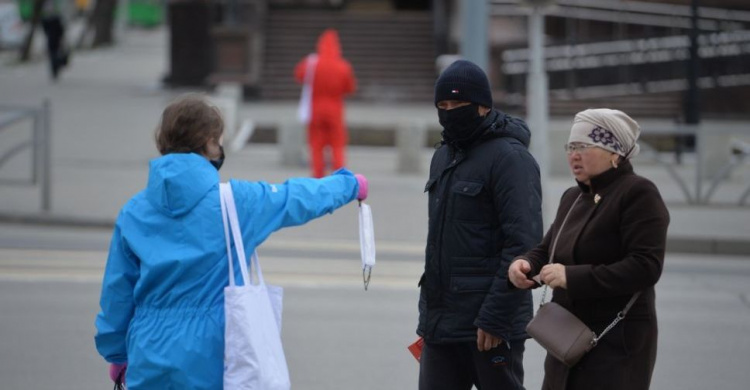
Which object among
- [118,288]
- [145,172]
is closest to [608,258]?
[118,288]

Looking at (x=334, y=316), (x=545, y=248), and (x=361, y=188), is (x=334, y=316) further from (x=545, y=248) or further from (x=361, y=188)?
(x=545, y=248)

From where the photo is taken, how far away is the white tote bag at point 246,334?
4.05 metres

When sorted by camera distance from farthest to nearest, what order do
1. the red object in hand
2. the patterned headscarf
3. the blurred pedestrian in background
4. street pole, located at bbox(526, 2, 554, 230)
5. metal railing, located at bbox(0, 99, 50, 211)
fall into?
the blurred pedestrian in background
metal railing, located at bbox(0, 99, 50, 211)
street pole, located at bbox(526, 2, 554, 230)
the red object in hand
the patterned headscarf

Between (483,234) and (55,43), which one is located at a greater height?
(55,43)

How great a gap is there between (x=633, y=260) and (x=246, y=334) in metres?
1.35

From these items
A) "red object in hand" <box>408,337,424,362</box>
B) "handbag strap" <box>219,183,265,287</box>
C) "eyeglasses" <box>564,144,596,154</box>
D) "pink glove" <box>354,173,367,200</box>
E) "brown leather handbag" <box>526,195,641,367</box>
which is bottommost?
"red object in hand" <box>408,337,424,362</box>

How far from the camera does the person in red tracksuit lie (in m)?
16.4

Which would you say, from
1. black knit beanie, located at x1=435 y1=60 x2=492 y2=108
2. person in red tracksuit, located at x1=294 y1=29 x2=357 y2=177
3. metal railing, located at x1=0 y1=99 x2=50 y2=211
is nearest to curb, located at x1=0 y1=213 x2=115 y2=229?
metal railing, located at x1=0 y1=99 x2=50 y2=211

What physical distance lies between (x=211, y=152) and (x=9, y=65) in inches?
1380

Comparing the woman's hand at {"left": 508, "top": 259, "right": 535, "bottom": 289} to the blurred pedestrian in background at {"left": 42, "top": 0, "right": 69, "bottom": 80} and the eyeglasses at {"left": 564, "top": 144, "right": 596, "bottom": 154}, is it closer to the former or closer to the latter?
the eyeglasses at {"left": 564, "top": 144, "right": 596, "bottom": 154}

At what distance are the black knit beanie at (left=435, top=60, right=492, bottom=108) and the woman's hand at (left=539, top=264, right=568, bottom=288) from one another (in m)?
0.79

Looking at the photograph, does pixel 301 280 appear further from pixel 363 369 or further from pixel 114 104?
pixel 114 104

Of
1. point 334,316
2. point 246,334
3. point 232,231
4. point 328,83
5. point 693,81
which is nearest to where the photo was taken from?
point 246,334

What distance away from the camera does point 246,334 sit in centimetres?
405
